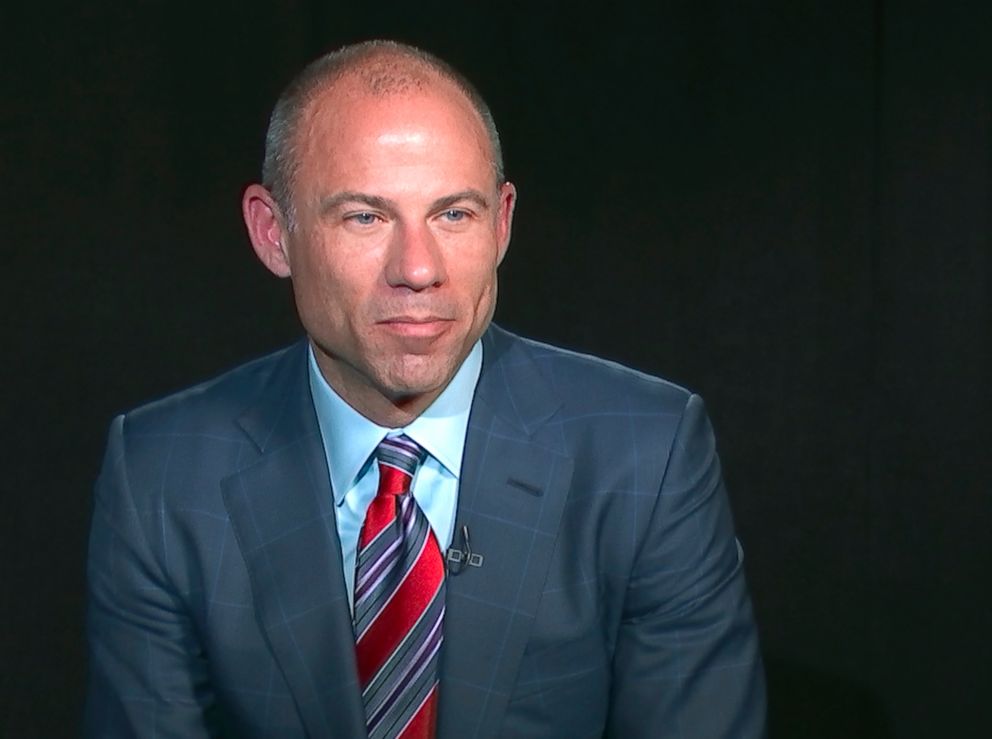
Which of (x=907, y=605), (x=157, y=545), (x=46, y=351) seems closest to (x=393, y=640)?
(x=157, y=545)

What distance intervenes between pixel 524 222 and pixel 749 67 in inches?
18.3

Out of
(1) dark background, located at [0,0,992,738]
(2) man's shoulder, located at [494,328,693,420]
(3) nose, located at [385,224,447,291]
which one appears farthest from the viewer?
(1) dark background, located at [0,0,992,738]

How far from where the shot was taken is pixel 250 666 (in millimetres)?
1711

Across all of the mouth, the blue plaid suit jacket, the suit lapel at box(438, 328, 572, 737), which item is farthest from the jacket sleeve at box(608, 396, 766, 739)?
the mouth

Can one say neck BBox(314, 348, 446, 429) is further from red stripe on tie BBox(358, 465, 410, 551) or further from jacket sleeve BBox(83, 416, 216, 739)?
jacket sleeve BBox(83, 416, 216, 739)

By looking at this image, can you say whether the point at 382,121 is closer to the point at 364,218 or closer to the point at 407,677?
the point at 364,218

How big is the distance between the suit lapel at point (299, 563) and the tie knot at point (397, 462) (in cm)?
7

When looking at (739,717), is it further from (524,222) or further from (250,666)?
(524,222)

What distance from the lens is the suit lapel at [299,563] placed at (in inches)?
66.2

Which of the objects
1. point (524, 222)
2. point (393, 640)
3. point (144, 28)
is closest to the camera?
point (393, 640)

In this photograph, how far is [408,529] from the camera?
66.8 inches

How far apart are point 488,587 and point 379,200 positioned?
1.41ft

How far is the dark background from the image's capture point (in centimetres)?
259

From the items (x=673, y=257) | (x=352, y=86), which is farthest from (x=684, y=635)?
(x=673, y=257)
